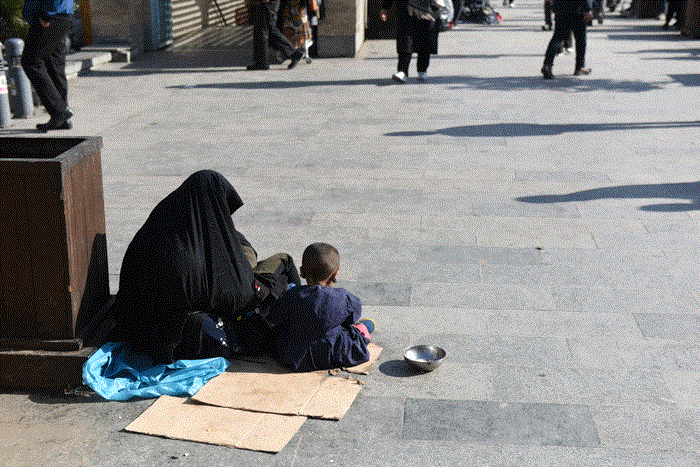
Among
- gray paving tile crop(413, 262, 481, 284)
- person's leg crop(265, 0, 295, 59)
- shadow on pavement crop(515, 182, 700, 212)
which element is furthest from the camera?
person's leg crop(265, 0, 295, 59)

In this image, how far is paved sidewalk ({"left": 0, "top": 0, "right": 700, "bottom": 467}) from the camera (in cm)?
330

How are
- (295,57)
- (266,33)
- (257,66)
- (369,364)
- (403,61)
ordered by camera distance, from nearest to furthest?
(369,364), (403,61), (266,33), (295,57), (257,66)

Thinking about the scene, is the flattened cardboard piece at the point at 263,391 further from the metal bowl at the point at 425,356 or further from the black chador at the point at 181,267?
the metal bowl at the point at 425,356

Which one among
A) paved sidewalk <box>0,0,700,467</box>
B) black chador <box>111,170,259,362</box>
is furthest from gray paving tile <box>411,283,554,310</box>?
black chador <box>111,170,259,362</box>

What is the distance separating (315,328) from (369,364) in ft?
1.06

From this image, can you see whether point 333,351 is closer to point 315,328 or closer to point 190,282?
point 315,328

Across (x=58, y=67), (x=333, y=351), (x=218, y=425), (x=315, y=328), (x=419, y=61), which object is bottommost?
(x=218, y=425)

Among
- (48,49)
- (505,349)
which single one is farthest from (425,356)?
(48,49)

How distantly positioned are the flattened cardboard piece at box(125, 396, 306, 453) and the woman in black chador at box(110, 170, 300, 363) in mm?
360

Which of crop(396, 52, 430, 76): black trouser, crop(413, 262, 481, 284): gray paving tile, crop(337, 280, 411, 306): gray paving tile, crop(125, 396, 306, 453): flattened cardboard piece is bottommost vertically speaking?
crop(125, 396, 306, 453): flattened cardboard piece

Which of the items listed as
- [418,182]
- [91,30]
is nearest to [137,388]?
[418,182]

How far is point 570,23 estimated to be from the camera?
12.1m

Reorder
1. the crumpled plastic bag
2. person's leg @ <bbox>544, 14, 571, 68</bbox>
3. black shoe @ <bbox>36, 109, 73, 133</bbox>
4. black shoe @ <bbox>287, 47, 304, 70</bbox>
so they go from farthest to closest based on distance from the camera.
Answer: black shoe @ <bbox>287, 47, 304, 70</bbox> < person's leg @ <bbox>544, 14, 571, 68</bbox> < black shoe @ <bbox>36, 109, 73, 133</bbox> < the crumpled plastic bag

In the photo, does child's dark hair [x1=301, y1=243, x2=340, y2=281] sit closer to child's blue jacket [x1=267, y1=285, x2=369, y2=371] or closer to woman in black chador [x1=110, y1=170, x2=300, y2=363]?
child's blue jacket [x1=267, y1=285, x2=369, y2=371]
